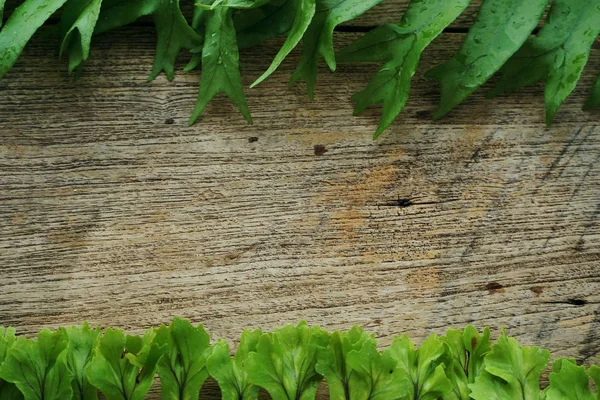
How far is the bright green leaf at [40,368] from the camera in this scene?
105cm

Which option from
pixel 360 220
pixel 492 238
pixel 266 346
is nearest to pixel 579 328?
pixel 492 238

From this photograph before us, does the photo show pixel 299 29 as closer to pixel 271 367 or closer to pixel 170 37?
pixel 170 37

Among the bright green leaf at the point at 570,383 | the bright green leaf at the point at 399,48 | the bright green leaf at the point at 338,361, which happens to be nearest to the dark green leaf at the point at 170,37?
the bright green leaf at the point at 399,48

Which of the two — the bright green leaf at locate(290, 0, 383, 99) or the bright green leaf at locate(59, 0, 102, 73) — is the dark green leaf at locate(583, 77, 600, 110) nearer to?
the bright green leaf at locate(290, 0, 383, 99)

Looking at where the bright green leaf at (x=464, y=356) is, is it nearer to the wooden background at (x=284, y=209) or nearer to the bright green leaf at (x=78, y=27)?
the wooden background at (x=284, y=209)

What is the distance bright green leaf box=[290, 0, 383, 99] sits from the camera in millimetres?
1183

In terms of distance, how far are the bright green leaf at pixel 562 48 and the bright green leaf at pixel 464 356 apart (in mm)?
384

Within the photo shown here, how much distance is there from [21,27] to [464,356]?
84 cm

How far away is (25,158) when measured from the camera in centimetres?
120

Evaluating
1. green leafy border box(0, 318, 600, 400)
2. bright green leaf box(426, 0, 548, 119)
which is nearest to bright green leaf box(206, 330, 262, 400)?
green leafy border box(0, 318, 600, 400)

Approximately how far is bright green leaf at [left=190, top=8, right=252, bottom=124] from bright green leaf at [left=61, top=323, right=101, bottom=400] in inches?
15.1

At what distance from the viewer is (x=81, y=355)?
1087mm

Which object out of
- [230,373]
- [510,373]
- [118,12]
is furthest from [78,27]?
[510,373]

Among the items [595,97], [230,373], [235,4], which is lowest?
[230,373]
